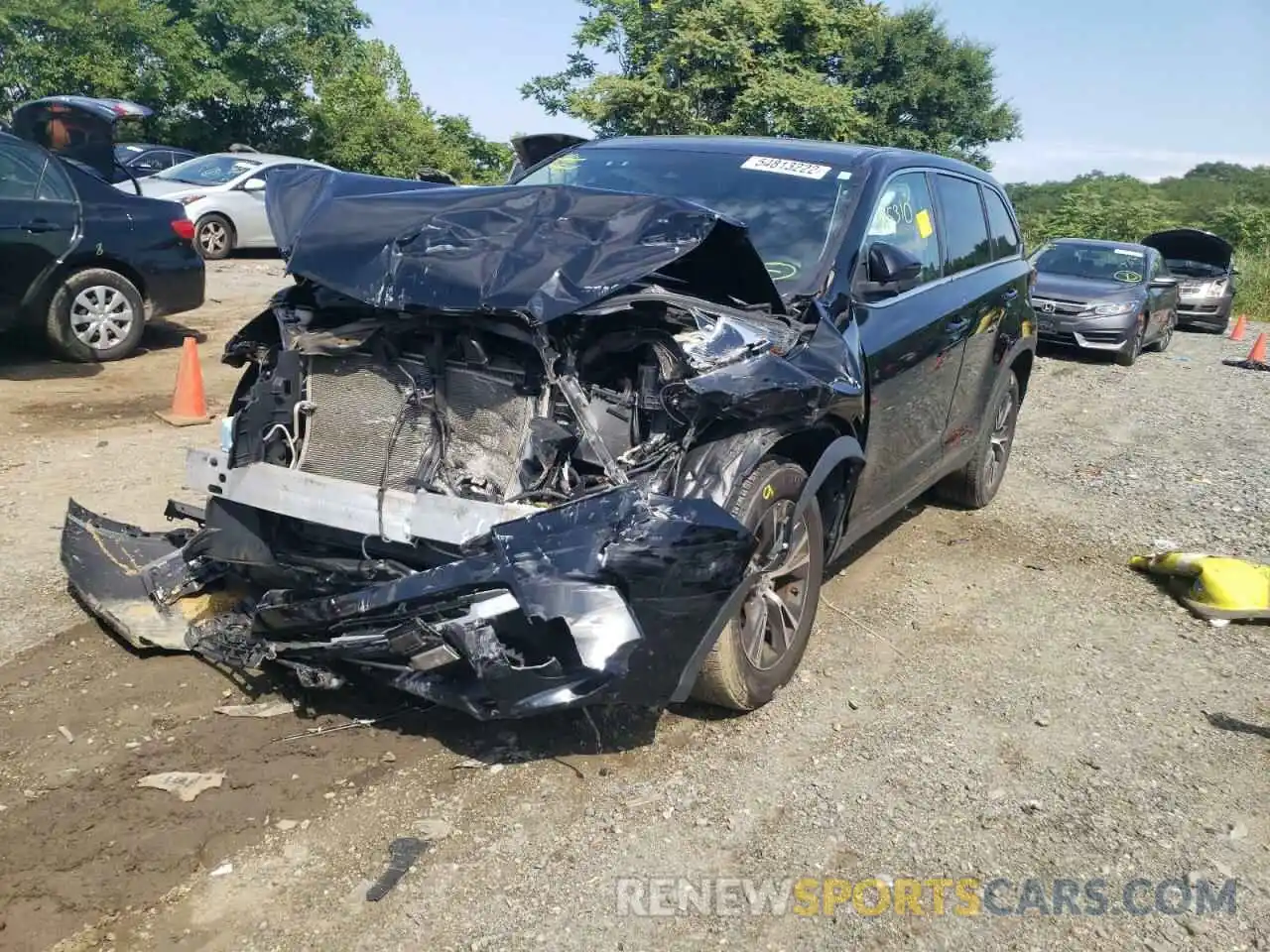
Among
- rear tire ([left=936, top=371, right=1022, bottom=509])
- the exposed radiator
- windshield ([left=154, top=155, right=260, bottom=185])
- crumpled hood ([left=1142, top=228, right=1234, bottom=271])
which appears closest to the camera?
the exposed radiator

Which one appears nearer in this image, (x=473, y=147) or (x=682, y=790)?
(x=682, y=790)

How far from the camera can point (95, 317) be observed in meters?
8.72

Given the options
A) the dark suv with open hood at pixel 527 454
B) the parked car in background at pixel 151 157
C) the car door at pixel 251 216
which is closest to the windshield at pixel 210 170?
the car door at pixel 251 216

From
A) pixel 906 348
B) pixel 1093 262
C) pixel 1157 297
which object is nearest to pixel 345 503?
pixel 906 348

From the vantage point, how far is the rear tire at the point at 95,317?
27.7ft

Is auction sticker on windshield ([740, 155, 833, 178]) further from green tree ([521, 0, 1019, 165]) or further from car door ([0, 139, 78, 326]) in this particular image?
green tree ([521, 0, 1019, 165])

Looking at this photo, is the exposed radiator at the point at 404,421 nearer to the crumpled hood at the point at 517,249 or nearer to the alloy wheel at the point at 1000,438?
the crumpled hood at the point at 517,249

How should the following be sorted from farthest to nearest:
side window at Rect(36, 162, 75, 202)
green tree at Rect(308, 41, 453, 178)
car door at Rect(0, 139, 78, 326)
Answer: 1. green tree at Rect(308, 41, 453, 178)
2. side window at Rect(36, 162, 75, 202)
3. car door at Rect(0, 139, 78, 326)

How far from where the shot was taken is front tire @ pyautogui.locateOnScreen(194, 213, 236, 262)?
1551 cm

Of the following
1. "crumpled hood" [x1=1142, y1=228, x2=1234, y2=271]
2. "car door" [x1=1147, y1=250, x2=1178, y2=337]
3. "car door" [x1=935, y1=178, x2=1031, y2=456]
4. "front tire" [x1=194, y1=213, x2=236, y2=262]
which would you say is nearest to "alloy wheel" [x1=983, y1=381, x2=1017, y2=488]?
"car door" [x1=935, y1=178, x2=1031, y2=456]

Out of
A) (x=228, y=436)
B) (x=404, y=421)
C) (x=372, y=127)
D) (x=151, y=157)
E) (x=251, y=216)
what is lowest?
(x=228, y=436)

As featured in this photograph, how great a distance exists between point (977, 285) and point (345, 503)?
353 cm

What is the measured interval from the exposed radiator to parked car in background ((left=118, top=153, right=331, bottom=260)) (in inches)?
498

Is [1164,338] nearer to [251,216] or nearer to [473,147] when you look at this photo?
[251,216]
